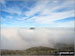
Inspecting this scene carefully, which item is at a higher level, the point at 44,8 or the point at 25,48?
the point at 44,8

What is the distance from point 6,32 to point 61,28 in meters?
0.89

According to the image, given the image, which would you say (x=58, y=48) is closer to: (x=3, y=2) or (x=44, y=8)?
(x=44, y=8)

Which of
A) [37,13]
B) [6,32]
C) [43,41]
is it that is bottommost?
[43,41]

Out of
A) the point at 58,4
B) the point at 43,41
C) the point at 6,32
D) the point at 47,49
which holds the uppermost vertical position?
the point at 58,4

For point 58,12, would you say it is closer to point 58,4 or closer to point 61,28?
point 58,4

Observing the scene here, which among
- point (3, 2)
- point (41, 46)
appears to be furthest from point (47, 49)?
point (3, 2)

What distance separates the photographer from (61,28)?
135 centimetres

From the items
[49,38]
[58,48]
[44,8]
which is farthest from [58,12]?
[58,48]

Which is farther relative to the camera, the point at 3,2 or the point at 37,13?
the point at 37,13

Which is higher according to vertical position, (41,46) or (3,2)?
(3,2)

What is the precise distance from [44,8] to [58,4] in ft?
0.76

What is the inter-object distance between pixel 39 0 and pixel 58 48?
85 cm

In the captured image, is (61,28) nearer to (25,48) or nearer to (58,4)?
(58,4)

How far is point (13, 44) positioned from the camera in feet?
4.35
